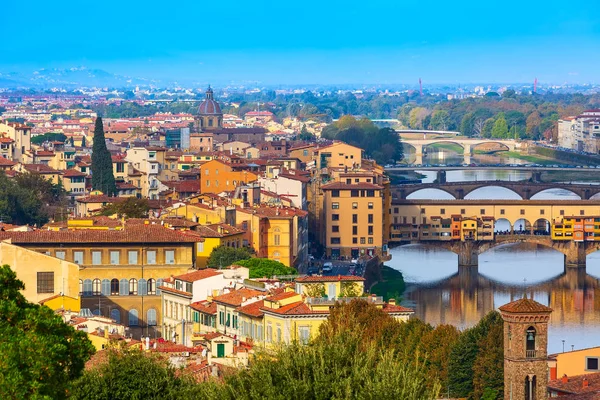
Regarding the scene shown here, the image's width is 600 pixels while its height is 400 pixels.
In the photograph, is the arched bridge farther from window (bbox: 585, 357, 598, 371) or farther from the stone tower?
the stone tower

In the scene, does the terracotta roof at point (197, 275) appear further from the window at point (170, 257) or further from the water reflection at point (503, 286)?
the water reflection at point (503, 286)

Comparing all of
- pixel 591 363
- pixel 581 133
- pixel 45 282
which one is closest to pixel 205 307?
pixel 45 282

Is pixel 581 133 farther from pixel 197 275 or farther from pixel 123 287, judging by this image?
pixel 197 275

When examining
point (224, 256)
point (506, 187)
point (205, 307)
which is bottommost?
point (506, 187)

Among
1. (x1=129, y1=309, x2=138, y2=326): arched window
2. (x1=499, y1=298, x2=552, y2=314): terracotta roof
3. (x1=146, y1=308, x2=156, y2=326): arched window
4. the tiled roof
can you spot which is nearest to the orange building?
the tiled roof

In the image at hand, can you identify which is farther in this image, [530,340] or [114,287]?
[114,287]

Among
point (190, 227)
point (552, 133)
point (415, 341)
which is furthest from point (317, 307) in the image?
point (552, 133)
